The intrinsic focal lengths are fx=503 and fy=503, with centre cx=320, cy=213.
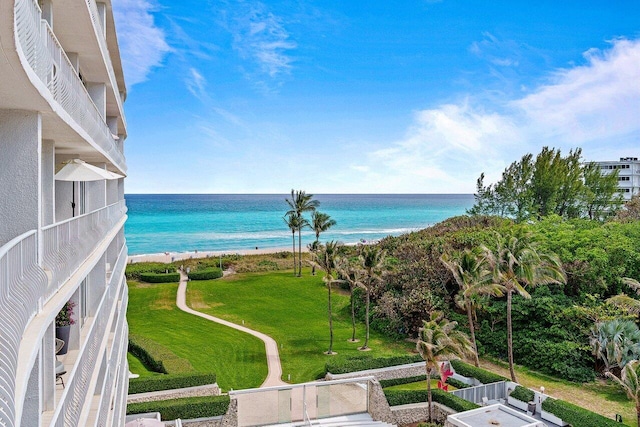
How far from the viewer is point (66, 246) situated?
827 cm

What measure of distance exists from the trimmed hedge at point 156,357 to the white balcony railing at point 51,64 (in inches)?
734

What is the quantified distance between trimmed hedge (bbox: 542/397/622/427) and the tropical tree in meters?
6.14

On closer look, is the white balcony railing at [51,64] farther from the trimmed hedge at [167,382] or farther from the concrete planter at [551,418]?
the concrete planter at [551,418]

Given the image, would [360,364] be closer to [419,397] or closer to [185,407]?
[419,397]

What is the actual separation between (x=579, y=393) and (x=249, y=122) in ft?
378

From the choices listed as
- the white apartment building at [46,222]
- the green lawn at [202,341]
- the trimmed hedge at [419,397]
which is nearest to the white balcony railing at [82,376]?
the white apartment building at [46,222]

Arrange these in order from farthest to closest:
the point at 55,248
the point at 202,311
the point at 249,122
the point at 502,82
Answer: the point at 249,122 < the point at 502,82 < the point at 202,311 < the point at 55,248

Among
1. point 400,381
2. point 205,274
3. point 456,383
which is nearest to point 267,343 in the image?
point 400,381

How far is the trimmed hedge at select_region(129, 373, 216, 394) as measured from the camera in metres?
22.8

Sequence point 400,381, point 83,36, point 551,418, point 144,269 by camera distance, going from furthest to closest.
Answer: point 144,269
point 400,381
point 551,418
point 83,36

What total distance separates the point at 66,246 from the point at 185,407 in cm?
1498

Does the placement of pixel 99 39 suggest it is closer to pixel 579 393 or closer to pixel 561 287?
pixel 579 393

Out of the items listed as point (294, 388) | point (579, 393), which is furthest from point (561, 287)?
point (294, 388)

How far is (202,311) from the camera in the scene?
4188 centimetres
